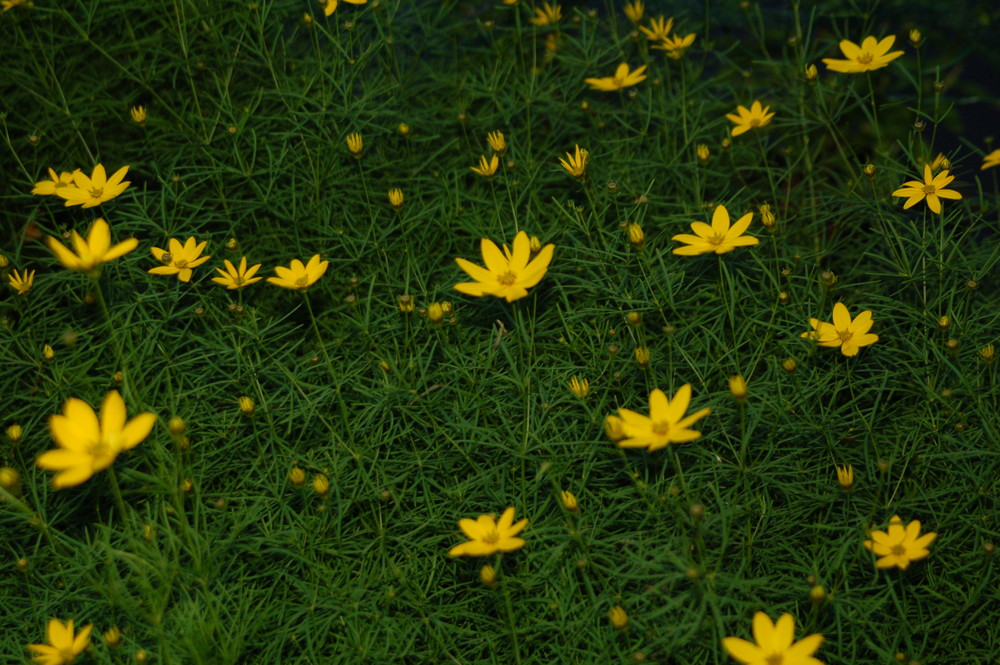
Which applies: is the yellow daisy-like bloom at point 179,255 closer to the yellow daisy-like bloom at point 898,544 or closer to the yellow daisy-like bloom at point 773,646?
the yellow daisy-like bloom at point 773,646

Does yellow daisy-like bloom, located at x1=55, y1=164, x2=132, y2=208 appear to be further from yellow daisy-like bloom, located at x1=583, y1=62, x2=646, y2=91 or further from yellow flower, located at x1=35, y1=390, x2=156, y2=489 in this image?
yellow daisy-like bloom, located at x1=583, y1=62, x2=646, y2=91

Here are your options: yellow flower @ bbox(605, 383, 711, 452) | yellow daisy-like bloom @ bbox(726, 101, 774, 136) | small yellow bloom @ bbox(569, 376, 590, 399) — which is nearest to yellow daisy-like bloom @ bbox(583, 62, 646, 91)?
yellow daisy-like bloom @ bbox(726, 101, 774, 136)

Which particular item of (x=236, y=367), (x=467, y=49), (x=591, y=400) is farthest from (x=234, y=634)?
(x=467, y=49)

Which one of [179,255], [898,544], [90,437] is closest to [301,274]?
[179,255]

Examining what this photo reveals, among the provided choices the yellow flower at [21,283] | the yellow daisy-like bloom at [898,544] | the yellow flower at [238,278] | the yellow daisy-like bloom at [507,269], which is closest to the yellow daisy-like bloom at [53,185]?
the yellow flower at [21,283]

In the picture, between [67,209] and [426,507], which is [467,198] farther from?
[67,209]

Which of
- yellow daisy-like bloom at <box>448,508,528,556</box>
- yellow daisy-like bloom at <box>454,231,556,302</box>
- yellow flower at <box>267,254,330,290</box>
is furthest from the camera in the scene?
yellow flower at <box>267,254,330,290</box>

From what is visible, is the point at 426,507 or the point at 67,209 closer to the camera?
the point at 426,507
